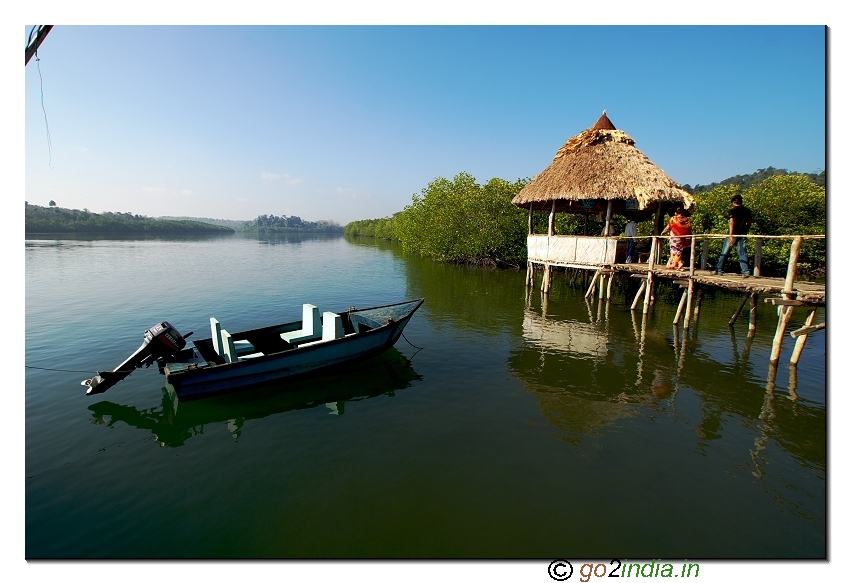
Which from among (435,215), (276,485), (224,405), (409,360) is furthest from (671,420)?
(435,215)

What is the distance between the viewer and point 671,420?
305 inches

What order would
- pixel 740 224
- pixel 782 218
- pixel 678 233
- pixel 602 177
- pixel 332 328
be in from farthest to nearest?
pixel 782 218 < pixel 602 177 < pixel 678 233 < pixel 740 224 < pixel 332 328

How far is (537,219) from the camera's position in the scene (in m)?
32.7

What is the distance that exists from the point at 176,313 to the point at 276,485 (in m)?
13.8

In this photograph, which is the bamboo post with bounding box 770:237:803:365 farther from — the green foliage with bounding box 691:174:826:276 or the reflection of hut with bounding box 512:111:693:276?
the green foliage with bounding box 691:174:826:276

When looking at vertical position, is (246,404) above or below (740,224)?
below

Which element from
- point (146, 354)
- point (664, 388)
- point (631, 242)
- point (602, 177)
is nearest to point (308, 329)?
point (146, 354)

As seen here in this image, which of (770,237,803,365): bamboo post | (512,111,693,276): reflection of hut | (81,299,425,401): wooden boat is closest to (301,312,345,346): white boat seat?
(81,299,425,401): wooden boat

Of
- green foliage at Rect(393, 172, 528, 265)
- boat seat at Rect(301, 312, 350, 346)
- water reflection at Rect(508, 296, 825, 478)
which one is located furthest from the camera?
green foliage at Rect(393, 172, 528, 265)

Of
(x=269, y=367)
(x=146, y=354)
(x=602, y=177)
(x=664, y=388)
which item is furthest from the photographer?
(x=602, y=177)

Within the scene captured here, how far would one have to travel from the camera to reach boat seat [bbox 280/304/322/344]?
34.8ft

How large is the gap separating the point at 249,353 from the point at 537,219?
2768 centimetres

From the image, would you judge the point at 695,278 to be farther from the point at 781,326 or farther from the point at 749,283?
the point at 781,326

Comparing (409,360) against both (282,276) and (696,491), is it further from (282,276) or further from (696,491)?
(282,276)
